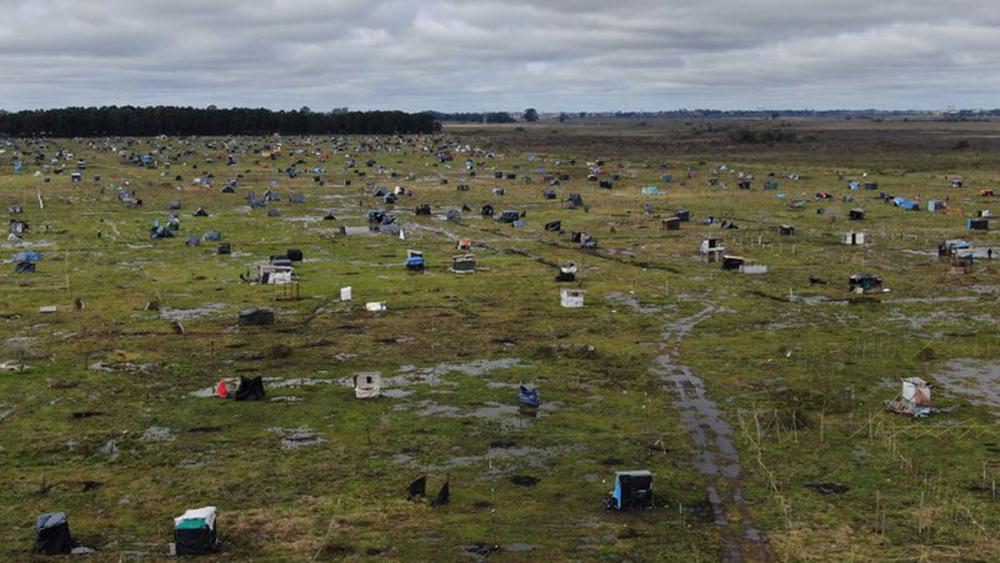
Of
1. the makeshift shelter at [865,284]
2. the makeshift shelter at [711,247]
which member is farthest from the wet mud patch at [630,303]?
the makeshift shelter at [711,247]

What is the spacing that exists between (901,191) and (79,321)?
104 m

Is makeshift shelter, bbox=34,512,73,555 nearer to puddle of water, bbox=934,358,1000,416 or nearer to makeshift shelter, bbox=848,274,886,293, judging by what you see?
puddle of water, bbox=934,358,1000,416

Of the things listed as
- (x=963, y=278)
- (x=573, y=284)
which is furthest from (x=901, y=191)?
Answer: (x=573, y=284)

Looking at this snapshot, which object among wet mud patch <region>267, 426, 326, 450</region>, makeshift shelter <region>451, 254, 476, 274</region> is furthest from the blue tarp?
wet mud patch <region>267, 426, 326, 450</region>

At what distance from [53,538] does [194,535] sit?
12.3 ft

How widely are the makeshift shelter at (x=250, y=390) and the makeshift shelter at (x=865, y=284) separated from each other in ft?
125

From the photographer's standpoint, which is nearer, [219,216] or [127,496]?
[127,496]

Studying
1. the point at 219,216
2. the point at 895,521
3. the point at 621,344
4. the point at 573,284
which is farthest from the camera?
the point at 219,216

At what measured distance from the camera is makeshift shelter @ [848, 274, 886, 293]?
5956cm

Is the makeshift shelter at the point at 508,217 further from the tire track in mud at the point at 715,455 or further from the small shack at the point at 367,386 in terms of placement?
the small shack at the point at 367,386

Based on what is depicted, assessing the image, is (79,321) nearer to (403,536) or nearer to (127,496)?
(127,496)

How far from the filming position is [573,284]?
63750 millimetres

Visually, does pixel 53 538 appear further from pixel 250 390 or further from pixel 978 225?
pixel 978 225

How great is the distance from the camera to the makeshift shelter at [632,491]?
91.1ft
